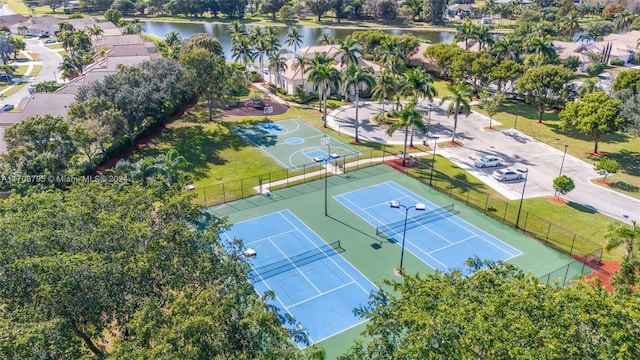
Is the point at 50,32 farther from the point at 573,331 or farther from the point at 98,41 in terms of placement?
the point at 573,331

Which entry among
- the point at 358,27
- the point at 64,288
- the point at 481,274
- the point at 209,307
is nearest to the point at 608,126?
the point at 481,274

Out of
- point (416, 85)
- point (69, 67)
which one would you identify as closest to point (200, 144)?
point (416, 85)

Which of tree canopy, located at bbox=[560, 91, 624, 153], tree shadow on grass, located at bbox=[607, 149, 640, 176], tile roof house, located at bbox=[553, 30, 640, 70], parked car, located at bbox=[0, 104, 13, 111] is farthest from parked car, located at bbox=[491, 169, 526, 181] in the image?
parked car, located at bbox=[0, 104, 13, 111]

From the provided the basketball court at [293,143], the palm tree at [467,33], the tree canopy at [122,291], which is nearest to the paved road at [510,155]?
the basketball court at [293,143]

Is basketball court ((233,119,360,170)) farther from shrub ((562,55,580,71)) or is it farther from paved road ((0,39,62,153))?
shrub ((562,55,580,71))

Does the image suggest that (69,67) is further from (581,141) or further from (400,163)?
(581,141)
